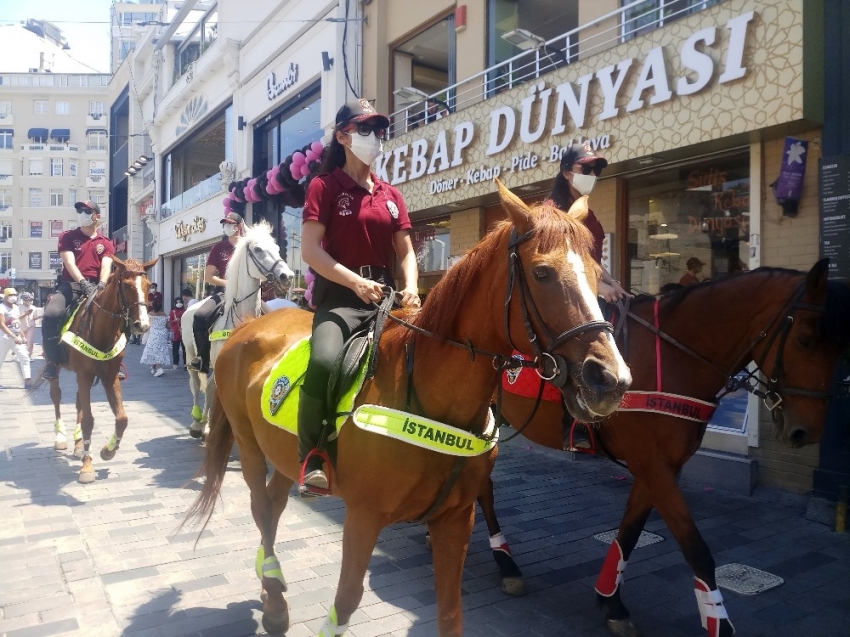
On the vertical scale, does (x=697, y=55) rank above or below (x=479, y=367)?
above

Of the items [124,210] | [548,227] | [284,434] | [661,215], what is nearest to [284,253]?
[661,215]

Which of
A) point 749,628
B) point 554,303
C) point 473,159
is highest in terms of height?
point 473,159

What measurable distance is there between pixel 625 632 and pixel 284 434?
7.48 feet

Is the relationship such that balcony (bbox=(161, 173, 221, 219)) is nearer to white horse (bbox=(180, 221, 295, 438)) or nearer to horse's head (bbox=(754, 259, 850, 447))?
white horse (bbox=(180, 221, 295, 438))

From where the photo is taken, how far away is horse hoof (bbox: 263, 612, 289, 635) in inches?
134

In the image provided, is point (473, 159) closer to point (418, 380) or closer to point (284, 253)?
point (418, 380)

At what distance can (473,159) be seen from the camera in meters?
9.09

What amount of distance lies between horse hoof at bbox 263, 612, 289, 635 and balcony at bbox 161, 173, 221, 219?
18022 millimetres

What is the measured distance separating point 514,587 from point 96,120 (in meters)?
70.8

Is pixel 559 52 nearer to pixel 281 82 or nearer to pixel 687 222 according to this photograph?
pixel 687 222

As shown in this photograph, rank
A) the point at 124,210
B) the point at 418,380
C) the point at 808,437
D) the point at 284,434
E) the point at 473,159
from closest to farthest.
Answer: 1. the point at 418,380
2. the point at 284,434
3. the point at 808,437
4. the point at 473,159
5. the point at 124,210

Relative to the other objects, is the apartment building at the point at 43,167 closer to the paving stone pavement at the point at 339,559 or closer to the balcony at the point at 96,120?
the balcony at the point at 96,120

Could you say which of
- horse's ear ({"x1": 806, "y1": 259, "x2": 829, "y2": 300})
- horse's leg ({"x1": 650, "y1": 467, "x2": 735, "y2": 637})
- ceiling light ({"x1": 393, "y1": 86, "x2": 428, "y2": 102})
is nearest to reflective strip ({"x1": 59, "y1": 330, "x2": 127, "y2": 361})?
horse's leg ({"x1": 650, "y1": 467, "x2": 735, "y2": 637})

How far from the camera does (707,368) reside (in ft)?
12.2
